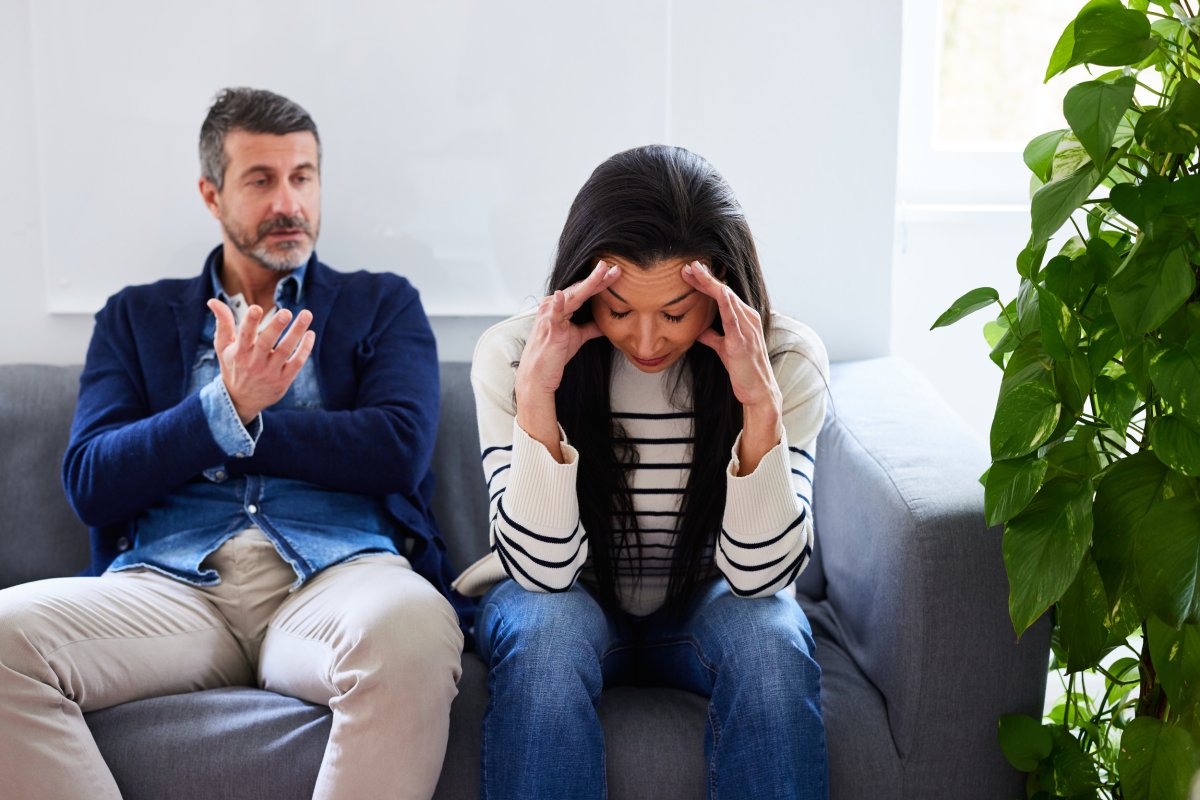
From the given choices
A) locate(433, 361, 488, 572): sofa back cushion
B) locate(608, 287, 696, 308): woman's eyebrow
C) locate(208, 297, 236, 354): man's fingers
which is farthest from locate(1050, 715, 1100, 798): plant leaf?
locate(208, 297, 236, 354): man's fingers

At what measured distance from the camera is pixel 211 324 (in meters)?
2.04

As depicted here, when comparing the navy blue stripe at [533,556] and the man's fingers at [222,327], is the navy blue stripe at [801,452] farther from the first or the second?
the man's fingers at [222,327]

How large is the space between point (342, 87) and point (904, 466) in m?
1.28

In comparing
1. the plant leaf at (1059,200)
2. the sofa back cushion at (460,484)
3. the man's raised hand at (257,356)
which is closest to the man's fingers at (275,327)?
the man's raised hand at (257,356)

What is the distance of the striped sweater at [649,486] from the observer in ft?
5.12

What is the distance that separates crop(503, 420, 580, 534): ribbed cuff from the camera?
5.10ft

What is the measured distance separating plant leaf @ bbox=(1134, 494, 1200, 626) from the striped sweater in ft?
1.43

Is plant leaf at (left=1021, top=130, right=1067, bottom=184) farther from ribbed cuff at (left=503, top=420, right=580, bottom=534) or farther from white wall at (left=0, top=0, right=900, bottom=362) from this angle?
white wall at (left=0, top=0, right=900, bottom=362)

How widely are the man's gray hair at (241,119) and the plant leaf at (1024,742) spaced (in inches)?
58.5

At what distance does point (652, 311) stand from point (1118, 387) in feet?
1.87

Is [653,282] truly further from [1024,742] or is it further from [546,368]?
[1024,742]

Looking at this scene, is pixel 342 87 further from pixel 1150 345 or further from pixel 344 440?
pixel 1150 345

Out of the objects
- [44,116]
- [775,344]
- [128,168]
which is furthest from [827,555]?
[44,116]

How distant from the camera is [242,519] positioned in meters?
1.88
